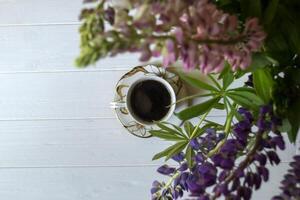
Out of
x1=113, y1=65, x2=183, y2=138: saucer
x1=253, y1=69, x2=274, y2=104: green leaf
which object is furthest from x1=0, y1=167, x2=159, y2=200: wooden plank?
x1=253, y1=69, x2=274, y2=104: green leaf

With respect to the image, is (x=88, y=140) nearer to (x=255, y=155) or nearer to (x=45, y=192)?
(x=45, y=192)

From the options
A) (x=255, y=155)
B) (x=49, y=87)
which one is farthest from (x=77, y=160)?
(x=255, y=155)

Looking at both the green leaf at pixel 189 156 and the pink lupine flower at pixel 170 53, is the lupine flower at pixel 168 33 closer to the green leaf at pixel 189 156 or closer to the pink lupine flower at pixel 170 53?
the pink lupine flower at pixel 170 53

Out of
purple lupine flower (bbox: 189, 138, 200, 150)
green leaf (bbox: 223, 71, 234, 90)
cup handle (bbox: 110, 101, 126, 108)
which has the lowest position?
cup handle (bbox: 110, 101, 126, 108)

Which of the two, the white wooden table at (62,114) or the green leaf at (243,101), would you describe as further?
the white wooden table at (62,114)

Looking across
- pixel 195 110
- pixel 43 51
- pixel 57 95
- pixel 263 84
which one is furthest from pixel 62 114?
pixel 263 84

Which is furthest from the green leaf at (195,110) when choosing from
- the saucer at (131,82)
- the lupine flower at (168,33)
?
the saucer at (131,82)

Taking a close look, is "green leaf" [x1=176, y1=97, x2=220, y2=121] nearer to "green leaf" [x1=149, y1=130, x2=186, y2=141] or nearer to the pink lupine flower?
"green leaf" [x1=149, y1=130, x2=186, y2=141]
